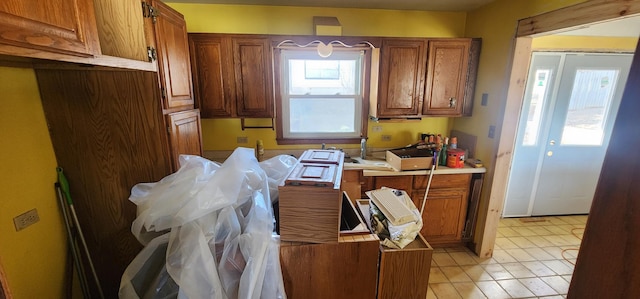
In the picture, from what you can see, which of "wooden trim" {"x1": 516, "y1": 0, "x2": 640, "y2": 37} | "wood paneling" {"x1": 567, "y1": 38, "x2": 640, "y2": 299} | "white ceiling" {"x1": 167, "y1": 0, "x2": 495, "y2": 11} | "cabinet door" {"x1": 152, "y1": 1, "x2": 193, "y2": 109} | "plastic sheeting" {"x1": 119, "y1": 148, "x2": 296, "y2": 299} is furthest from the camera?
"white ceiling" {"x1": 167, "y1": 0, "x2": 495, "y2": 11}

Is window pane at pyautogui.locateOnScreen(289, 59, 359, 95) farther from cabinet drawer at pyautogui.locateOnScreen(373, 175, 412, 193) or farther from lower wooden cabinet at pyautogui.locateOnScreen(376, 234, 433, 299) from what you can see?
lower wooden cabinet at pyautogui.locateOnScreen(376, 234, 433, 299)

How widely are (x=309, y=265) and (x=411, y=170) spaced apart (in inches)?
60.2

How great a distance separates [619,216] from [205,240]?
4.04ft

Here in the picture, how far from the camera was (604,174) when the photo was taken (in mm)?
431

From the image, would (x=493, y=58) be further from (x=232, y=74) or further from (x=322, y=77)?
(x=232, y=74)

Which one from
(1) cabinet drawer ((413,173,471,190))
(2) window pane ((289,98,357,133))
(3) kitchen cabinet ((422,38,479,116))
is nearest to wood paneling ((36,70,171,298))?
(2) window pane ((289,98,357,133))

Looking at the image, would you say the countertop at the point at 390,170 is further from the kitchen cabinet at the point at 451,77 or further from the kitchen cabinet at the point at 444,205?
the kitchen cabinet at the point at 451,77

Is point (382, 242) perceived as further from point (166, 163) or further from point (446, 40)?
point (446, 40)

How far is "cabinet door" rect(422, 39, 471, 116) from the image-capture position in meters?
2.37

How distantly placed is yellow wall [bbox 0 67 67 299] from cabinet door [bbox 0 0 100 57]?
2.21ft

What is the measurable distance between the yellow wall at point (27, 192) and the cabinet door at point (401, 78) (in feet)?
7.90

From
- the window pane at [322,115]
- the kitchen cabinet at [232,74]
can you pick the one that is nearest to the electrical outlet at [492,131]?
the window pane at [322,115]

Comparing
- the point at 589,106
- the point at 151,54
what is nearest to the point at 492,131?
the point at 589,106

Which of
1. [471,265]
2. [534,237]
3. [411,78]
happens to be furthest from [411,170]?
[534,237]
